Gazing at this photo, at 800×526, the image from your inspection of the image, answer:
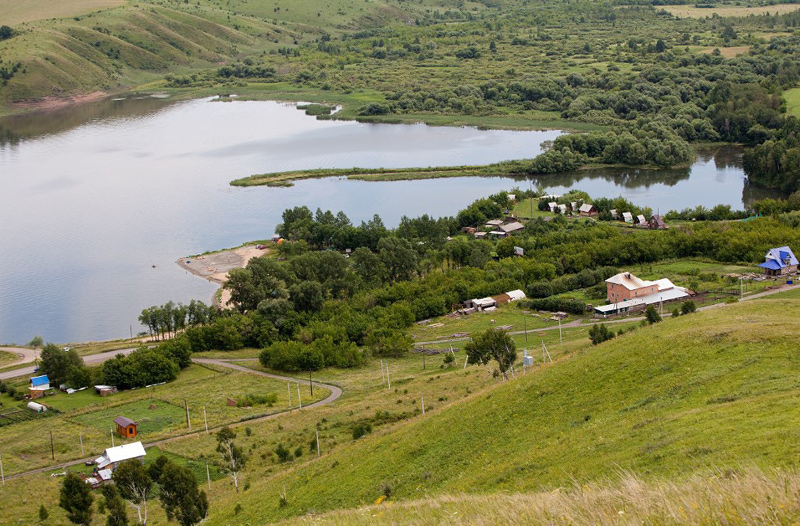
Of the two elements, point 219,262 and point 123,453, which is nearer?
point 123,453

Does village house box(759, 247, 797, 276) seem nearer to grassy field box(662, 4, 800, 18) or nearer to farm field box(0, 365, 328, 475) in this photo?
farm field box(0, 365, 328, 475)

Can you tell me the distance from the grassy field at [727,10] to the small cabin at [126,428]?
516 ft

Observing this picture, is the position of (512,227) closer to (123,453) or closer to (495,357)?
(495,357)

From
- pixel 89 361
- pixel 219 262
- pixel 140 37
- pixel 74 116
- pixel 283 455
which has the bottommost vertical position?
pixel 89 361

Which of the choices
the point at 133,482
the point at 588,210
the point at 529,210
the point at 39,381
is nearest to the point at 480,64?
the point at 529,210

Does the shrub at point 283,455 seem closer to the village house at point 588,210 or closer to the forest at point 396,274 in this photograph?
the forest at point 396,274

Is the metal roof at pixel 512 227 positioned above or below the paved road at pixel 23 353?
above

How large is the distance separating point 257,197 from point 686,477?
210ft

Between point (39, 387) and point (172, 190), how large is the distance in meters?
40.8

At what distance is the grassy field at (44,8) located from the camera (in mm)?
144250

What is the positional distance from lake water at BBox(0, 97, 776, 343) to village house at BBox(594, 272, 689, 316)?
2334 centimetres

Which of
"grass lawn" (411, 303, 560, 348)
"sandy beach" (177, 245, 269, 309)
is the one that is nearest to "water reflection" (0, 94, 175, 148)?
"sandy beach" (177, 245, 269, 309)

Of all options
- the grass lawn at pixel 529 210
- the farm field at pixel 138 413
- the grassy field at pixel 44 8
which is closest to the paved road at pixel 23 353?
the farm field at pixel 138 413

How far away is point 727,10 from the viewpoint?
17238 cm
